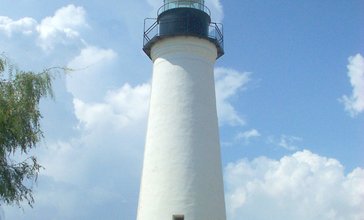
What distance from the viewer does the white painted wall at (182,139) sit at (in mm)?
18109

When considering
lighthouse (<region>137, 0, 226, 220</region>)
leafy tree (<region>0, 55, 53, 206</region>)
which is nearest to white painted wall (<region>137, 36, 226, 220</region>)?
lighthouse (<region>137, 0, 226, 220</region>)

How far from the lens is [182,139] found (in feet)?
61.5

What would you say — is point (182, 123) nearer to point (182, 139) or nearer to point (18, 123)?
point (182, 139)

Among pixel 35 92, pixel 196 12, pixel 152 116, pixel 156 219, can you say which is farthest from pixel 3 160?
pixel 196 12

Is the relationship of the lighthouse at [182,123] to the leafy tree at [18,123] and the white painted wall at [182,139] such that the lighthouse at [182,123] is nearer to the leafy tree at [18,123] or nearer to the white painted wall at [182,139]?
the white painted wall at [182,139]

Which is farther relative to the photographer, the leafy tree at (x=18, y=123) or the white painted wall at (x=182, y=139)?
the white painted wall at (x=182, y=139)

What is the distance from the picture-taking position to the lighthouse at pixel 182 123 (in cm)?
1816

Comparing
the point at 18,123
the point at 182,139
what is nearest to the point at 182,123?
the point at 182,139

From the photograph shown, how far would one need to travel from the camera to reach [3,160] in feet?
33.9

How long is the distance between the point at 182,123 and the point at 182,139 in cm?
64

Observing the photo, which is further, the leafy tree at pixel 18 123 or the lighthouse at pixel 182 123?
the lighthouse at pixel 182 123

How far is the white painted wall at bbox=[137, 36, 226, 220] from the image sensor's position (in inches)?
713

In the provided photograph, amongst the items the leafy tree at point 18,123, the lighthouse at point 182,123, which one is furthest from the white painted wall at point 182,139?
the leafy tree at point 18,123

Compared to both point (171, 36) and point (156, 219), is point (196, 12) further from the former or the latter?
point (156, 219)
